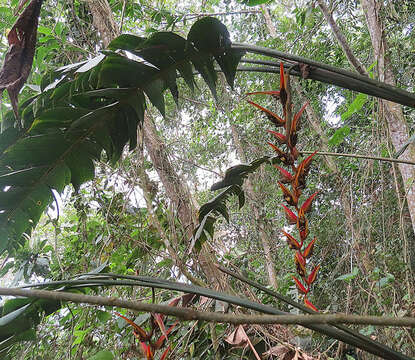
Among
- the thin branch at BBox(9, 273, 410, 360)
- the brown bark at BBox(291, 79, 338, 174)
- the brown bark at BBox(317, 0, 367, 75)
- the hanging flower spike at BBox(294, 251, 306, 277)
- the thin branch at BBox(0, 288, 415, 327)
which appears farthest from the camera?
the brown bark at BBox(291, 79, 338, 174)

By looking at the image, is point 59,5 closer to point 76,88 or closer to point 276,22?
point 76,88

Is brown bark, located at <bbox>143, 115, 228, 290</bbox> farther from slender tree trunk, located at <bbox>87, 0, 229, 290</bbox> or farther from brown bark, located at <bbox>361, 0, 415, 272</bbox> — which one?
brown bark, located at <bbox>361, 0, 415, 272</bbox>

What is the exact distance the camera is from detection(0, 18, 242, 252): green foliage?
872 mm

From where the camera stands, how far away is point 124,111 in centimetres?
96

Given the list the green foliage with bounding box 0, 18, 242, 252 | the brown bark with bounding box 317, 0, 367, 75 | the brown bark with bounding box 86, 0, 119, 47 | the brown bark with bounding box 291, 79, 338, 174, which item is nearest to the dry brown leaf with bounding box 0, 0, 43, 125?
the green foliage with bounding box 0, 18, 242, 252

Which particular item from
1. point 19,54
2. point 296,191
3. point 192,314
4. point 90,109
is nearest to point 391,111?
point 296,191

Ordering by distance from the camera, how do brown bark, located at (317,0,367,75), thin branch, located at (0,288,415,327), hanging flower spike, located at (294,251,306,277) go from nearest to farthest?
thin branch, located at (0,288,415,327), hanging flower spike, located at (294,251,306,277), brown bark, located at (317,0,367,75)

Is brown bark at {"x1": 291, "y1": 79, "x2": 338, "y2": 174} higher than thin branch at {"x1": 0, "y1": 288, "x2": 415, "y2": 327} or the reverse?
higher

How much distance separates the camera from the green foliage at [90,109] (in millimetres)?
872

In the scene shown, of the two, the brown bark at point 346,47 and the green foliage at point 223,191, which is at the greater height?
the brown bark at point 346,47

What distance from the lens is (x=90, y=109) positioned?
A: 0.94 metres

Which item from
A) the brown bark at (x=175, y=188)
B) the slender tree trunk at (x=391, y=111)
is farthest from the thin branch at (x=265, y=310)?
the slender tree trunk at (x=391, y=111)

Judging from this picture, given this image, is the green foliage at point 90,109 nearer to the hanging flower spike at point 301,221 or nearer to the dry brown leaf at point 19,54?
the dry brown leaf at point 19,54


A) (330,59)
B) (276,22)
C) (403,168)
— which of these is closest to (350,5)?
(330,59)
